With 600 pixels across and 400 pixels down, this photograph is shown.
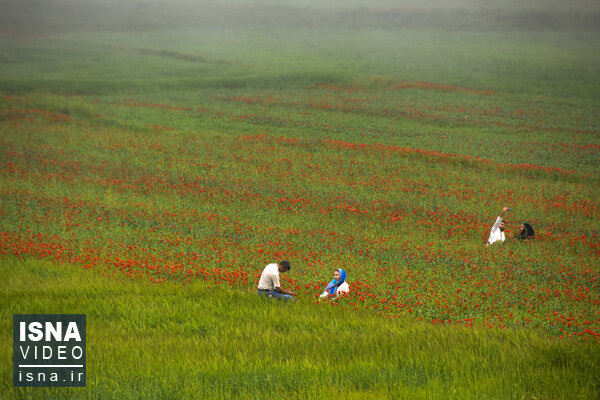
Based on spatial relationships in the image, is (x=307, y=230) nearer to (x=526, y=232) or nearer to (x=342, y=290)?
(x=342, y=290)

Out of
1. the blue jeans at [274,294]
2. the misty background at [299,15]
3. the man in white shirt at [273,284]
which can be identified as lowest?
the blue jeans at [274,294]

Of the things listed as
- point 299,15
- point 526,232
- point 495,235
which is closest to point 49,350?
point 495,235

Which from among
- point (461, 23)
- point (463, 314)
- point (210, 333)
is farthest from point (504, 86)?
point (461, 23)

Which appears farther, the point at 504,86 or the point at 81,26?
the point at 81,26

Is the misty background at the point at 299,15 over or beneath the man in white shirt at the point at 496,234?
over

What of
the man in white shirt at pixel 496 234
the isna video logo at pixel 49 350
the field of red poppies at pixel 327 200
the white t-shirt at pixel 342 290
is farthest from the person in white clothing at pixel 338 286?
the man in white shirt at pixel 496 234

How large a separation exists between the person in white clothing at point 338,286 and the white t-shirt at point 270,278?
57.5 inches

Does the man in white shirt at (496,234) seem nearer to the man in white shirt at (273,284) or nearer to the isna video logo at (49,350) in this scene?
the man in white shirt at (273,284)

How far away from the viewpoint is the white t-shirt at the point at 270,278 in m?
12.9

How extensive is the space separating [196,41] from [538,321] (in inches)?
4571

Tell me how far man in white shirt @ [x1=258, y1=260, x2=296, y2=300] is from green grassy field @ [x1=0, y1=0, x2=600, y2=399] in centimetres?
35

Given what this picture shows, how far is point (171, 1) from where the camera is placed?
552 ft

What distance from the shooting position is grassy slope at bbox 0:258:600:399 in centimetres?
784

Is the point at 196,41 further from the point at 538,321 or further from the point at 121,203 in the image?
the point at 538,321
